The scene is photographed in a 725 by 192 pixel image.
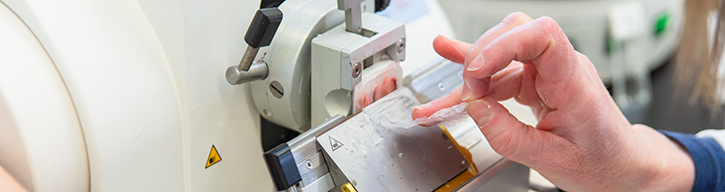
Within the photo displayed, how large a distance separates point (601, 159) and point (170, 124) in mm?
563

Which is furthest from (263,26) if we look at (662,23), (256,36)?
(662,23)

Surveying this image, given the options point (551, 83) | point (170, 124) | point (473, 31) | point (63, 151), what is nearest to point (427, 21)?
point (551, 83)

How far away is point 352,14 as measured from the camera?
0.76m

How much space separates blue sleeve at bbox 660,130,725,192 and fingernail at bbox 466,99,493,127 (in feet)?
1.45

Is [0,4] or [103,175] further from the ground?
[0,4]

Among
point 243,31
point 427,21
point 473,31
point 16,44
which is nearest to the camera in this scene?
point 16,44

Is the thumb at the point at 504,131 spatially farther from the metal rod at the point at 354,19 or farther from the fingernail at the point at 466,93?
the metal rod at the point at 354,19

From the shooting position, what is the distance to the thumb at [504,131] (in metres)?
0.70

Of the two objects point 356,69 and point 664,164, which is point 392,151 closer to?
point 356,69

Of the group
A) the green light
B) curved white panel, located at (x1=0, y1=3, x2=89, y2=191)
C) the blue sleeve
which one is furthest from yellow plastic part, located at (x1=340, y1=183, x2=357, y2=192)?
the green light

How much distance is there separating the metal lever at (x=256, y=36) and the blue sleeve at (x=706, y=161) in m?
0.70

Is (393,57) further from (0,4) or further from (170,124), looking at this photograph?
(0,4)

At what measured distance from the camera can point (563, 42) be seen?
2.10 feet

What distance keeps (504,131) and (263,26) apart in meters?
0.32
